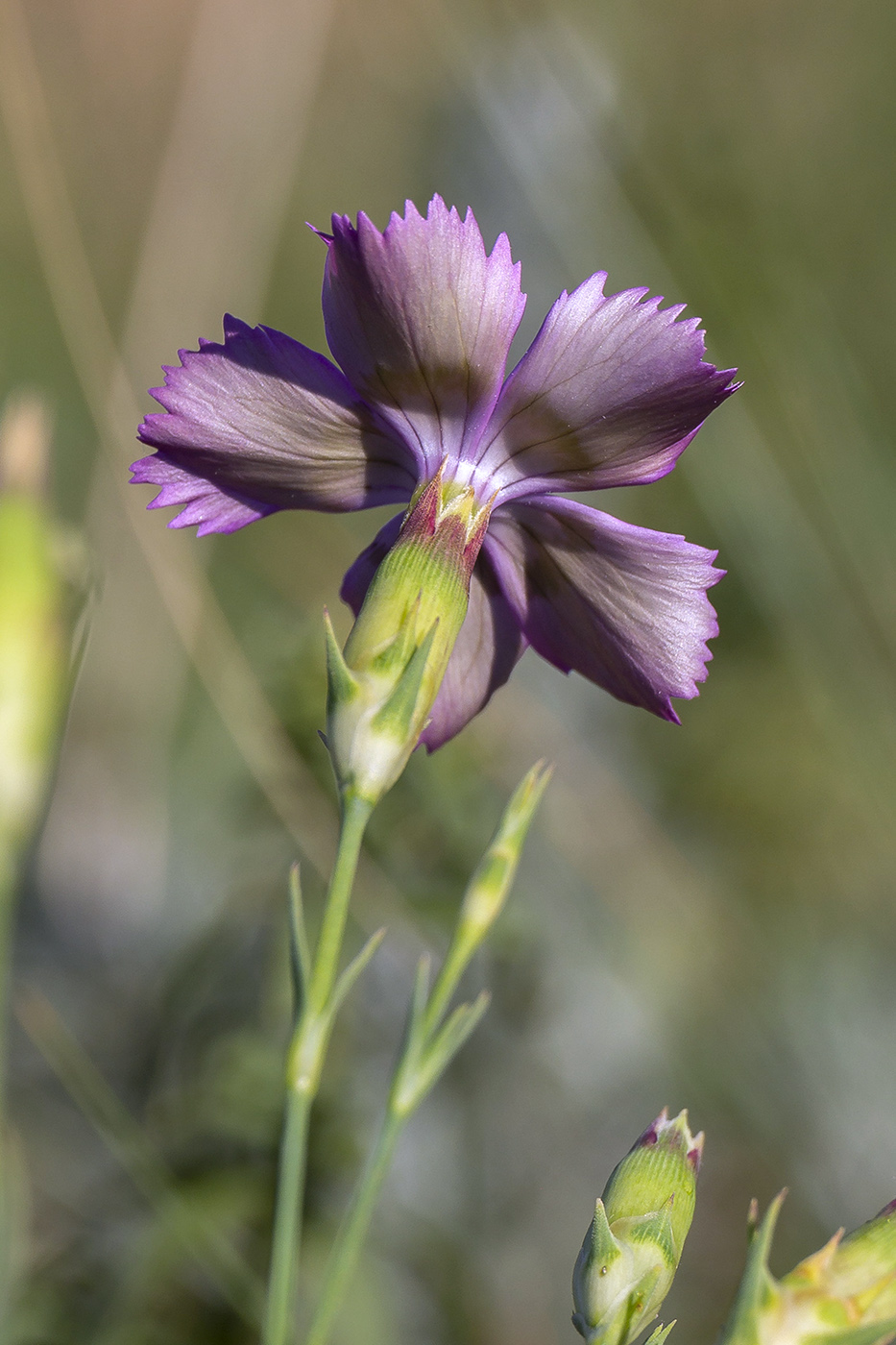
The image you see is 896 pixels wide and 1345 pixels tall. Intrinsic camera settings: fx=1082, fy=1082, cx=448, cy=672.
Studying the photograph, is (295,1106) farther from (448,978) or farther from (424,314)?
(424,314)

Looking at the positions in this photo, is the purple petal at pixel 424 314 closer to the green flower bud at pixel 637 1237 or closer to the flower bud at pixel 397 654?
the flower bud at pixel 397 654

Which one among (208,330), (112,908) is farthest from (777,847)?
(208,330)

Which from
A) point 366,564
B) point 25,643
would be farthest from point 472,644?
point 25,643

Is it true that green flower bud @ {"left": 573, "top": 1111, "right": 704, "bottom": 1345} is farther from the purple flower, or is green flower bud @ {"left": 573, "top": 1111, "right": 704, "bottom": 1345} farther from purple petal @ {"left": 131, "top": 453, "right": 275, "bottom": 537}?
purple petal @ {"left": 131, "top": 453, "right": 275, "bottom": 537}

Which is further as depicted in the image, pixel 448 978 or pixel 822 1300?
pixel 448 978

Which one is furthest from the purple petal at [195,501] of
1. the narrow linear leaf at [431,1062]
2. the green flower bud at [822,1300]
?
the green flower bud at [822,1300]
